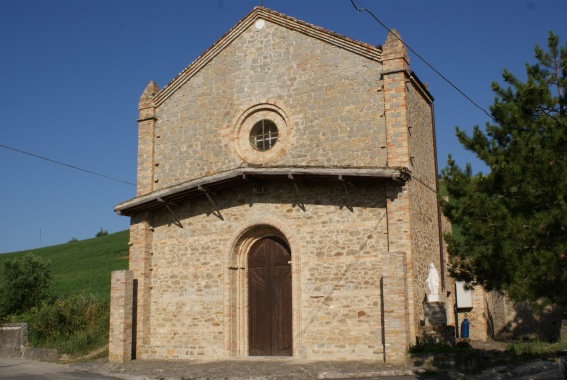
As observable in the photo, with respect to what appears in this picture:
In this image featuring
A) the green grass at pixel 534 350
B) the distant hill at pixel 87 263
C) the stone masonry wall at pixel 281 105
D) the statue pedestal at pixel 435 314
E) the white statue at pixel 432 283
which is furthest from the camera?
the distant hill at pixel 87 263

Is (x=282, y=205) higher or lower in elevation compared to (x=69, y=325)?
higher

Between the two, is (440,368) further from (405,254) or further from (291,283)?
(291,283)

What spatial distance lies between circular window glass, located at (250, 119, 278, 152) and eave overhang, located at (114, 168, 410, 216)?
53.1 inches

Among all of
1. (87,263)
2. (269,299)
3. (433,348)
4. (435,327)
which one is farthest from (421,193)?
(87,263)

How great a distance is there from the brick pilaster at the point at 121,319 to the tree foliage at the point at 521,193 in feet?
30.7

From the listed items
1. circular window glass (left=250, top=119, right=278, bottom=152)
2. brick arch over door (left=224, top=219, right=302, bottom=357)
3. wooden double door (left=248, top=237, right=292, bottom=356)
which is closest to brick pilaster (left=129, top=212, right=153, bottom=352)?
brick arch over door (left=224, top=219, right=302, bottom=357)

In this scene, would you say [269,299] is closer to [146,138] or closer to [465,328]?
[146,138]

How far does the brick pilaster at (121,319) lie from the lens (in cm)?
1598

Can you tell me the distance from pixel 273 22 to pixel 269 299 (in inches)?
310

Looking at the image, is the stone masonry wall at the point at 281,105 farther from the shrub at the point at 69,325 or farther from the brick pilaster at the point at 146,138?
the shrub at the point at 69,325

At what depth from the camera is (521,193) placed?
30.7 ft

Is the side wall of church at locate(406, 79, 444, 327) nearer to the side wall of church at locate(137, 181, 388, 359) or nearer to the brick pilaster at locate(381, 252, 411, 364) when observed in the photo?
the brick pilaster at locate(381, 252, 411, 364)

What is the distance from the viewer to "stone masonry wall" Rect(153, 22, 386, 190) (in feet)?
49.8

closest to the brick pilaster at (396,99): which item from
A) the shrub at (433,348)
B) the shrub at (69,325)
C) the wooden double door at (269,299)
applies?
the wooden double door at (269,299)
